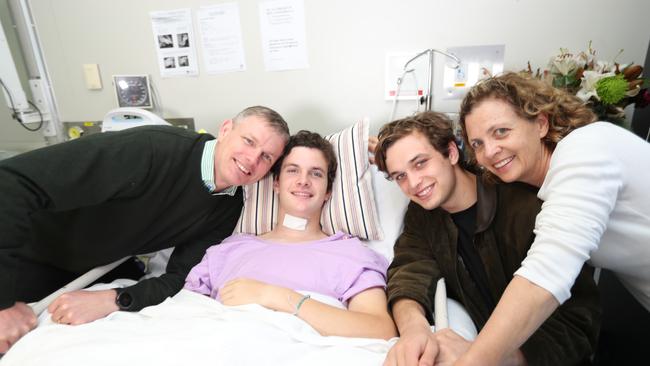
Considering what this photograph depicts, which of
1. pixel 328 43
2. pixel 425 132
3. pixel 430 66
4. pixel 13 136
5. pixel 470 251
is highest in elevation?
pixel 328 43

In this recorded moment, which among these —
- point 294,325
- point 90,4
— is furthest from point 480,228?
point 90,4

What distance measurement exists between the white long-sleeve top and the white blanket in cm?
47

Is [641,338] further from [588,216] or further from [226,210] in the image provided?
[226,210]

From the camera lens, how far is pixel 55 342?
0.92 m

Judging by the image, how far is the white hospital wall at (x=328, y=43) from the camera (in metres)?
1.54

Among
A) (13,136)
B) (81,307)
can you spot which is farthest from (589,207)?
(13,136)

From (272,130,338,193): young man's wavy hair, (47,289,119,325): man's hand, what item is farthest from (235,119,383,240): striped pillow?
(47,289,119,325): man's hand

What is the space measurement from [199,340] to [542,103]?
1.12m

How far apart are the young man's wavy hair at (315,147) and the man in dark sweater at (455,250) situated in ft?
0.92

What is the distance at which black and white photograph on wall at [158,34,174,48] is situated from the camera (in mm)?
1970

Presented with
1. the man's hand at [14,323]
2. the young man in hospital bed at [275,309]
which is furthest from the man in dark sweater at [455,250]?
the man's hand at [14,323]

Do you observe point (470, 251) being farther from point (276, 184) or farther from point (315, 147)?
point (276, 184)

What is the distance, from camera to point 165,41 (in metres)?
1.98

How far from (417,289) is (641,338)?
811 mm
